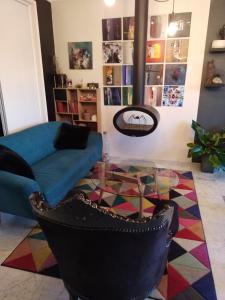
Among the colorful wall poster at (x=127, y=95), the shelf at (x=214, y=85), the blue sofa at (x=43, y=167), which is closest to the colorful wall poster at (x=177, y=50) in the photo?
the shelf at (x=214, y=85)

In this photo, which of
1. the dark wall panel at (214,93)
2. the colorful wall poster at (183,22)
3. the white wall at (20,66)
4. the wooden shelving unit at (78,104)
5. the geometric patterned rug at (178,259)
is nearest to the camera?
the geometric patterned rug at (178,259)

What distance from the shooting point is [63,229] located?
3.03 ft

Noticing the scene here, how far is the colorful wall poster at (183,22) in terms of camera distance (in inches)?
120

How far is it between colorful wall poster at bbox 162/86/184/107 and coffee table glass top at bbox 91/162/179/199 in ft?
4.46

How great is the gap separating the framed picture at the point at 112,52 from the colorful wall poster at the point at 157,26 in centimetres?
51

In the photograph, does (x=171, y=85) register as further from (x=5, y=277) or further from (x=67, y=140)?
(x=5, y=277)

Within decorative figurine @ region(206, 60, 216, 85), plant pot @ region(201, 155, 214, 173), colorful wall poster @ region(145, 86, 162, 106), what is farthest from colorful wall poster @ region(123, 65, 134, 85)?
plant pot @ region(201, 155, 214, 173)

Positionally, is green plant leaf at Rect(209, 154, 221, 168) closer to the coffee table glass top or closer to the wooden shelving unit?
the coffee table glass top

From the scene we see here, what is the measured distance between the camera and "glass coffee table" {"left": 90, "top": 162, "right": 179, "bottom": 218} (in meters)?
2.14


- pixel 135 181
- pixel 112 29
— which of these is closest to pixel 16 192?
pixel 135 181

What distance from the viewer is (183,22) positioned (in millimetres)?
3088

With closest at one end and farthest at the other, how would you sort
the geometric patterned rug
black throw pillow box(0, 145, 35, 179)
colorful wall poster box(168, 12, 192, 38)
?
the geometric patterned rug
black throw pillow box(0, 145, 35, 179)
colorful wall poster box(168, 12, 192, 38)

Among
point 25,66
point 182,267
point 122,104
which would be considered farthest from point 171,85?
point 182,267

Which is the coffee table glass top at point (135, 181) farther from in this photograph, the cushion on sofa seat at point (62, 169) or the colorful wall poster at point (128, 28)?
the colorful wall poster at point (128, 28)
